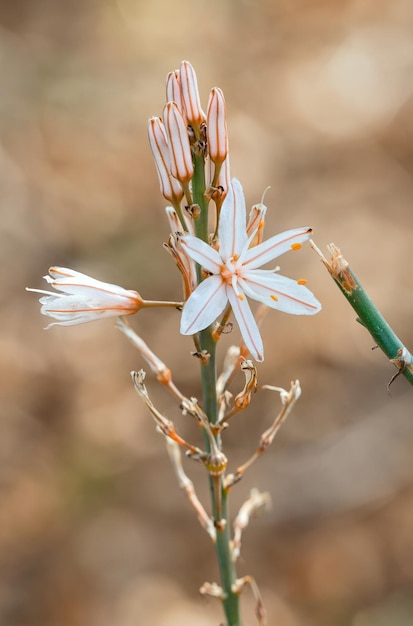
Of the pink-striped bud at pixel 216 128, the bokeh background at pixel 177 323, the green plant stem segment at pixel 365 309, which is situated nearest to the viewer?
the green plant stem segment at pixel 365 309

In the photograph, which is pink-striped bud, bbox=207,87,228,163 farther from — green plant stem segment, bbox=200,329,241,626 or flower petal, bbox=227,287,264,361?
green plant stem segment, bbox=200,329,241,626

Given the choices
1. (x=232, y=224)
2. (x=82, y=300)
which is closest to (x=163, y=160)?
(x=232, y=224)

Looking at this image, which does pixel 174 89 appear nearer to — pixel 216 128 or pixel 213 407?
pixel 216 128

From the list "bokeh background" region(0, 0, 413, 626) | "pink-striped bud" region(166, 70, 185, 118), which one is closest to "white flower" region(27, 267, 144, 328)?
"pink-striped bud" region(166, 70, 185, 118)

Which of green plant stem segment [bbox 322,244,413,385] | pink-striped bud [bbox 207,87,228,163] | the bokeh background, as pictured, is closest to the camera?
green plant stem segment [bbox 322,244,413,385]

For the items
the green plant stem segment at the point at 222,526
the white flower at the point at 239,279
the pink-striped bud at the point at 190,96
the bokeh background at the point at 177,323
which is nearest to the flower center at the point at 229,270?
the white flower at the point at 239,279

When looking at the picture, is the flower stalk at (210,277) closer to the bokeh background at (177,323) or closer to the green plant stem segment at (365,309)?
the green plant stem segment at (365,309)
